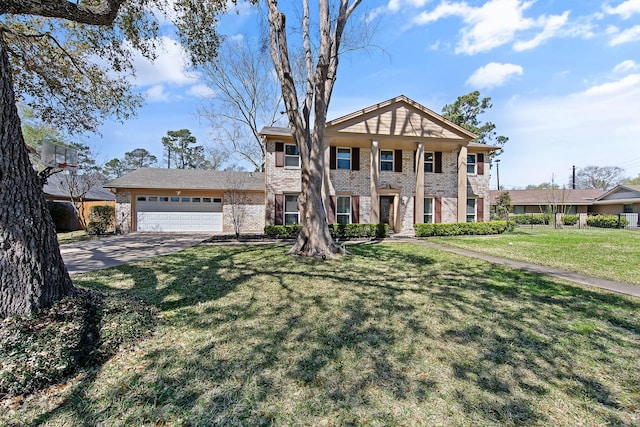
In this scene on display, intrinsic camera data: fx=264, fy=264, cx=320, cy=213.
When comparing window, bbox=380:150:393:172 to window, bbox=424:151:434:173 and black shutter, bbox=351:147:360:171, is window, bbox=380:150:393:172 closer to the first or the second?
black shutter, bbox=351:147:360:171

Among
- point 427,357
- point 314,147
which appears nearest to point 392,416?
point 427,357

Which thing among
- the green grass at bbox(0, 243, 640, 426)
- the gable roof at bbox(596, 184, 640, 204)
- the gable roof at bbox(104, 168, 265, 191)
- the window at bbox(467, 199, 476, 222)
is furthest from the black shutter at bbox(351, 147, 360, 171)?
the gable roof at bbox(596, 184, 640, 204)

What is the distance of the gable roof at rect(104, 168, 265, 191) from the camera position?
1563 cm

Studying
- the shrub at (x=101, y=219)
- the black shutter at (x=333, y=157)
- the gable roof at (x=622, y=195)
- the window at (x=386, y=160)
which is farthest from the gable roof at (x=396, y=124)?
the gable roof at (x=622, y=195)

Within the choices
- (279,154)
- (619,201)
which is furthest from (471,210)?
(619,201)

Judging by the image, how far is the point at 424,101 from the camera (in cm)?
1567

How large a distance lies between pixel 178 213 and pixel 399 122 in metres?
14.0

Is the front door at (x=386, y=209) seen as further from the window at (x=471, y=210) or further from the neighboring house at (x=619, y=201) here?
the neighboring house at (x=619, y=201)

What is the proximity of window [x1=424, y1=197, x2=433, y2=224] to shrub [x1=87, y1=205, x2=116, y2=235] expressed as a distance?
18.6 m

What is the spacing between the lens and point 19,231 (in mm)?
3012

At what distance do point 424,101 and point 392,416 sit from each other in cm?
1689

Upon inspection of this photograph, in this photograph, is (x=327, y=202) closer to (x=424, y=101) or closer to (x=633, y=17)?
(x=424, y=101)

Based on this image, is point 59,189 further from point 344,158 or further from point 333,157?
point 344,158

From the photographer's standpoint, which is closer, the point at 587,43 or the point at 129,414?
the point at 129,414
